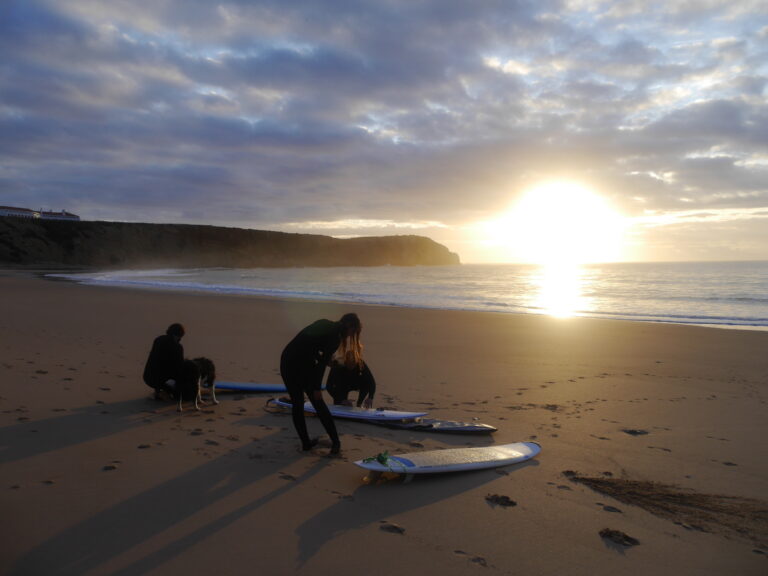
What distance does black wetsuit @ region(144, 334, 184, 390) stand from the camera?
576 cm

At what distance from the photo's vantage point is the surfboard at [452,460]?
3.90m

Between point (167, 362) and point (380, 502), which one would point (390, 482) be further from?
point (167, 362)

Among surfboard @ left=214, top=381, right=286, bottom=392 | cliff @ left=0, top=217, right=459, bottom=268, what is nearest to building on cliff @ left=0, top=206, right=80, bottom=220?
cliff @ left=0, top=217, right=459, bottom=268

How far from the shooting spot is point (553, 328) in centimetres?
1417

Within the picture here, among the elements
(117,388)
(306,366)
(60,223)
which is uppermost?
(60,223)

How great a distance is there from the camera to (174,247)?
94438 mm

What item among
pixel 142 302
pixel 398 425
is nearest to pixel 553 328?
pixel 398 425

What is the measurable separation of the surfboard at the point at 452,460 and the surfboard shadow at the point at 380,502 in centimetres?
6

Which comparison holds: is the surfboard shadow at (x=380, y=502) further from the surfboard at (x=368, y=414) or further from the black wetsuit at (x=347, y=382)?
the black wetsuit at (x=347, y=382)

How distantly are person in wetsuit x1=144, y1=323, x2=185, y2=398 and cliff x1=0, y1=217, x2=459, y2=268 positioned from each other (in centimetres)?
7205

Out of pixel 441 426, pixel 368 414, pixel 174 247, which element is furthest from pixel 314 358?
pixel 174 247

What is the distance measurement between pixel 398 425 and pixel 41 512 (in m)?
3.09

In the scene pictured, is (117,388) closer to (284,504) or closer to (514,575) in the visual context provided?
(284,504)

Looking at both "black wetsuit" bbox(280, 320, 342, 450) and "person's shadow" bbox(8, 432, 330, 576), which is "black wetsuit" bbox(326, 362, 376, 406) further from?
"person's shadow" bbox(8, 432, 330, 576)
